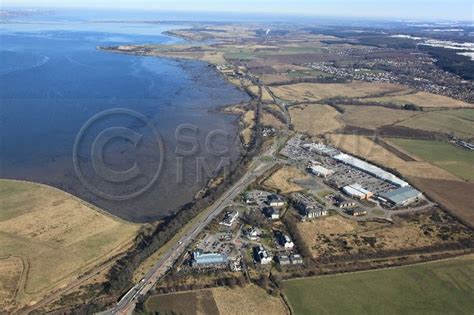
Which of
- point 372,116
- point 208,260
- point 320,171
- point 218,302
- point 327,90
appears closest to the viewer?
point 218,302

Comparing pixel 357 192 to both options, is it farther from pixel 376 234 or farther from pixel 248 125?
pixel 248 125

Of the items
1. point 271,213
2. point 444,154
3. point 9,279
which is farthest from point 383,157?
point 9,279

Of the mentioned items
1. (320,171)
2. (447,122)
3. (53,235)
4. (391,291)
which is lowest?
(391,291)

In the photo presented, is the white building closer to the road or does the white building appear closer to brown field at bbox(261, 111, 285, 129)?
the road

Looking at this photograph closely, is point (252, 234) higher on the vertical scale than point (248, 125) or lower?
lower

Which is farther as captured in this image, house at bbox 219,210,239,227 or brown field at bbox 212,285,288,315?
house at bbox 219,210,239,227

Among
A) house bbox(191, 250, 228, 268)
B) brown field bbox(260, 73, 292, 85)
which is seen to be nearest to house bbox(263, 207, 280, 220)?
house bbox(191, 250, 228, 268)

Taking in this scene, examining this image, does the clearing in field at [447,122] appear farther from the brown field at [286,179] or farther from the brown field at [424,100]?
the brown field at [286,179]
